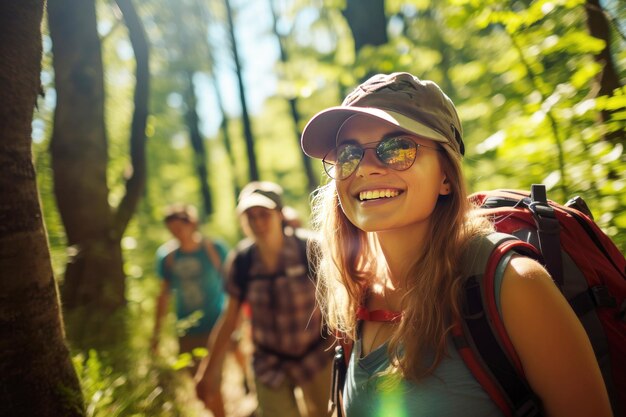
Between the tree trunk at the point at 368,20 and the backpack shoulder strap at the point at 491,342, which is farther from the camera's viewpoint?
the tree trunk at the point at 368,20

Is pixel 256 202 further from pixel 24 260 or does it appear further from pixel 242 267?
pixel 24 260

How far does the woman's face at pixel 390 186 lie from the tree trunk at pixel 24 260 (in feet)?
3.89

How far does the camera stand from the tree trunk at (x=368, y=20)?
4.62 m

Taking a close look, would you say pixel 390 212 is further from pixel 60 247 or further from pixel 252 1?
pixel 252 1

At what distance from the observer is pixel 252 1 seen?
12227 millimetres

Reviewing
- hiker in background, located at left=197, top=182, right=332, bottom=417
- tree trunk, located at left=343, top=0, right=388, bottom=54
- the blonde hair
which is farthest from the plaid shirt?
tree trunk, located at left=343, top=0, right=388, bottom=54

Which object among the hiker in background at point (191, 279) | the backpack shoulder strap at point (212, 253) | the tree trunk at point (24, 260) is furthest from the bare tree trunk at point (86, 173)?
the tree trunk at point (24, 260)

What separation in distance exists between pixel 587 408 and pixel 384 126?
105 cm

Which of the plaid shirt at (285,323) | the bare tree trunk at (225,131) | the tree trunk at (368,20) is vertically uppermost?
the bare tree trunk at (225,131)

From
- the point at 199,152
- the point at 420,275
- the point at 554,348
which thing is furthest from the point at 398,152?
the point at 199,152

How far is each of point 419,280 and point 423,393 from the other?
370 mm

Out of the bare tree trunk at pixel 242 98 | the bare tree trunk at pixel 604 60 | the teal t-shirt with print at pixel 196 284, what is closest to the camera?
the bare tree trunk at pixel 604 60

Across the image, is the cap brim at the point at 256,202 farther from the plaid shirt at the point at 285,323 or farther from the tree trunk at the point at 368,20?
the tree trunk at the point at 368,20

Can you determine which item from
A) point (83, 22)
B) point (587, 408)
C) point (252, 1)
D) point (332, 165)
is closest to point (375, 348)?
point (587, 408)
